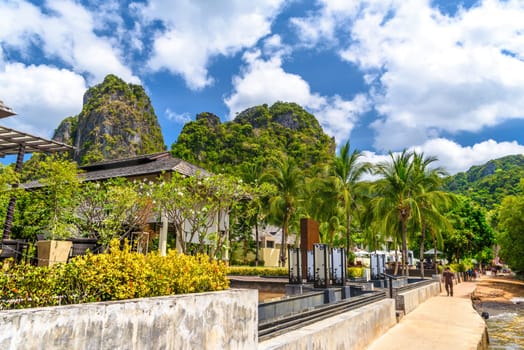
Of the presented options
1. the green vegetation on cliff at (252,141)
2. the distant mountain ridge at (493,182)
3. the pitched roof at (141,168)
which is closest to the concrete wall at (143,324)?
the pitched roof at (141,168)

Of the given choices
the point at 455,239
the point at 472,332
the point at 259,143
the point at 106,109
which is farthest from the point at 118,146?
the point at 472,332

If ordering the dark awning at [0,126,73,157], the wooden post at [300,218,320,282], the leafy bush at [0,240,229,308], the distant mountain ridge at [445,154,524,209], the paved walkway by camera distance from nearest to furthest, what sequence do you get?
the leafy bush at [0,240,229,308] < the paved walkway < the dark awning at [0,126,73,157] < the wooden post at [300,218,320,282] < the distant mountain ridge at [445,154,524,209]

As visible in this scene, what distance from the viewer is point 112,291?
2.92 metres

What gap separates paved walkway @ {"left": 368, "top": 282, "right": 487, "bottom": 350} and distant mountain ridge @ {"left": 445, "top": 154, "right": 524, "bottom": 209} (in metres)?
40.9

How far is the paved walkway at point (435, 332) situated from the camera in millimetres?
7016

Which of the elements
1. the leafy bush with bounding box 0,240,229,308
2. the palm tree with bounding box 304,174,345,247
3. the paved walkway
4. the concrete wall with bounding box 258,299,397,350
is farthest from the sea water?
the leafy bush with bounding box 0,240,229,308

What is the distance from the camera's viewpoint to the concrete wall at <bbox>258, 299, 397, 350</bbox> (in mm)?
4393

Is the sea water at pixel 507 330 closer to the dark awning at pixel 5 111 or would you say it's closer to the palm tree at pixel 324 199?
the palm tree at pixel 324 199

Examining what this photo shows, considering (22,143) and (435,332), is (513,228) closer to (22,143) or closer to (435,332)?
(435,332)

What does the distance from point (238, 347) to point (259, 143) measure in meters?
51.5

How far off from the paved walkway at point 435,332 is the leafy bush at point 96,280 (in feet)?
15.8

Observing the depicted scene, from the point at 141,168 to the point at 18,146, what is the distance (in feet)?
39.6

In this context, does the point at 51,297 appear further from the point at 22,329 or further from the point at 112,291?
the point at 22,329

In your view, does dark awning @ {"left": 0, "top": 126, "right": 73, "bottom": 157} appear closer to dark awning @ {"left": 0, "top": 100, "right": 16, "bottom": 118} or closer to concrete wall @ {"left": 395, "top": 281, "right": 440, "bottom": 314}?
dark awning @ {"left": 0, "top": 100, "right": 16, "bottom": 118}
